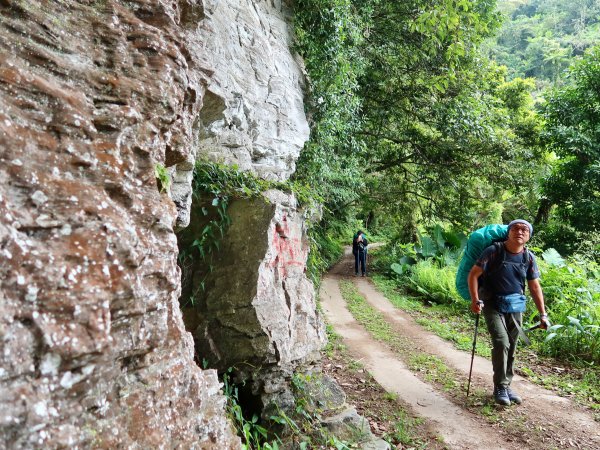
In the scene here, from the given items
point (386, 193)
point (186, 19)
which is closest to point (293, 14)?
point (186, 19)

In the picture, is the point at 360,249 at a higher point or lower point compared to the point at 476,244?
lower

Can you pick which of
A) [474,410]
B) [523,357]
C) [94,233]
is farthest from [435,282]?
[94,233]

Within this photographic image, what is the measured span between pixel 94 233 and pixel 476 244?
4.43 meters

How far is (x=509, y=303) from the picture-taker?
482 centimetres

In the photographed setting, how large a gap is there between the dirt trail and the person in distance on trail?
395 millimetres

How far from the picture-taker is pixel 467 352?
7.12 meters

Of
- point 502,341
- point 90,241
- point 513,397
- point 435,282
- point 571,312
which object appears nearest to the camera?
point 90,241

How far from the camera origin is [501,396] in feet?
16.0

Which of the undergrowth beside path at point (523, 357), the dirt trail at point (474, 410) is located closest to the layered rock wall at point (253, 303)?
the dirt trail at point (474, 410)

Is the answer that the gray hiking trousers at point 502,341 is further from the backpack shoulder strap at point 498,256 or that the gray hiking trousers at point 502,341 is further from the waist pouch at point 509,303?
the backpack shoulder strap at point 498,256

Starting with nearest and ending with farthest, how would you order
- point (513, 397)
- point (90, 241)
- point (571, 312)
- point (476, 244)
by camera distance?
point (90, 241) → point (513, 397) → point (476, 244) → point (571, 312)

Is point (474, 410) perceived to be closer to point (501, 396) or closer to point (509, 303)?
point (501, 396)

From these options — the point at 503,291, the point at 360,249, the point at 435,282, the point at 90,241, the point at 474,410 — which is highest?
the point at 90,241

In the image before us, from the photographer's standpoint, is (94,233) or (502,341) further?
(502,341)
